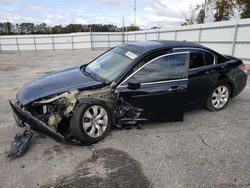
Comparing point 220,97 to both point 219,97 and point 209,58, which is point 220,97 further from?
point 209,58

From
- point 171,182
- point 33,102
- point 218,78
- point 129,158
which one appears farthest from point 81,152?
point 218,78

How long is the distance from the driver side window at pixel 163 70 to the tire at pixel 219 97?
1.08 meters

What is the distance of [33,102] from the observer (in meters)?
3.55

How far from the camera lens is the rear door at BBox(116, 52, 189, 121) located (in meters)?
3.91

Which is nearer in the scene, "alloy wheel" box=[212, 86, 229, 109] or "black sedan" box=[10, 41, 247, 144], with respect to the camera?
"black sedan" box=[10, 41, 247, 144]

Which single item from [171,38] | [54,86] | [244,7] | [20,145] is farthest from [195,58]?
[244,7]

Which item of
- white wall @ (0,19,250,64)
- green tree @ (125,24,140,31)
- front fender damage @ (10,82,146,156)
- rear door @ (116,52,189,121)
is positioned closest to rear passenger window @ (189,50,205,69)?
rear door @ (116,52,189,121)

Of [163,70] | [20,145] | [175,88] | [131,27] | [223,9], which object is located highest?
[223,9]

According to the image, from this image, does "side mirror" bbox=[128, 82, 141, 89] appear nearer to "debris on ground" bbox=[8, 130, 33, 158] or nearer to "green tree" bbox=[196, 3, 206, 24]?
"debris on ground" bbox=[8, 130, 33, 158]

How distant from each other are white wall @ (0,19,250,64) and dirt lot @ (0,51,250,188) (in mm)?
10007

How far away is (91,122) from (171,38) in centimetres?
1789

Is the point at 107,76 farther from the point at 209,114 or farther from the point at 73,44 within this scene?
the point at 73,44

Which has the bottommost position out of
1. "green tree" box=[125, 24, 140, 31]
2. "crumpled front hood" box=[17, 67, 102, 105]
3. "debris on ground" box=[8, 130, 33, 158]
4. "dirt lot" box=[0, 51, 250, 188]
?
"dirt lot" box=[0, 51, 250, 188]

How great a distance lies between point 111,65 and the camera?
440 cm
